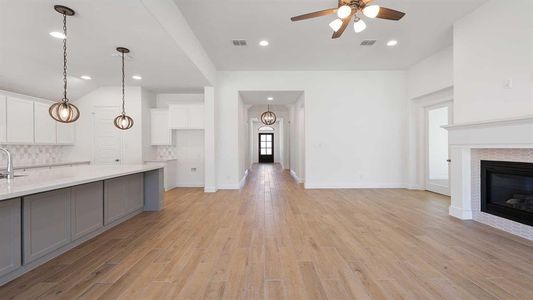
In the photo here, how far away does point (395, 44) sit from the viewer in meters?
4.85

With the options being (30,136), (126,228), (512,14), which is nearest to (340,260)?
(126,228)

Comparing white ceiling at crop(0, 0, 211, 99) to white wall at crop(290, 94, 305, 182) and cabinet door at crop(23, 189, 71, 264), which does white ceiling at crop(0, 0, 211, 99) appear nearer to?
cabinet door at crop(23, 189, 71, 264)

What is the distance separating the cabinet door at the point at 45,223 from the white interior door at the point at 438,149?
6907 mm

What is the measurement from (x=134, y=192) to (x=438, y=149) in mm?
6714

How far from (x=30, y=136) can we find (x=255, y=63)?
203 inches

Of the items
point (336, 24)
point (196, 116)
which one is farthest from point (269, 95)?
point (336, 24)

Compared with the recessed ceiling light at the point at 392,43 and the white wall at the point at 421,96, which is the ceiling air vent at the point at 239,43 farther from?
the white wall at the point at 421,96

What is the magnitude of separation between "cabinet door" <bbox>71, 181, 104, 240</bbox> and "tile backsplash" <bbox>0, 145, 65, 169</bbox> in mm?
3027

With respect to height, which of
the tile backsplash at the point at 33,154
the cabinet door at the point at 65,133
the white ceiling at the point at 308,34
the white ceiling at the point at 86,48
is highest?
the white ceiling at the point at 308,34

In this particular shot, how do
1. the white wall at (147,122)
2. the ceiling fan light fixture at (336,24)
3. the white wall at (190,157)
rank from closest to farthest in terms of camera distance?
the ceiling fan light fixture at (336,24), the white wall at (147,122), the white wall at (190,157)

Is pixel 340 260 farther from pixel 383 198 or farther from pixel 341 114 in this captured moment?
pixel 341 114

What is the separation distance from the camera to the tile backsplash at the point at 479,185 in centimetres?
296

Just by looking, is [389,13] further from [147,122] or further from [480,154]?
[147,122]

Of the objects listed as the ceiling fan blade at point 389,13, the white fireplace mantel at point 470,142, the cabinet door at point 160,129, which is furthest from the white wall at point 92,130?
the white fireplace mantel at point 470,142
